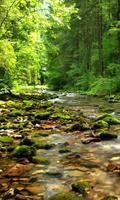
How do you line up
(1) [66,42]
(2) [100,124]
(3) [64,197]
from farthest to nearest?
(1) [66,42], (2) [100,124], (3) [64,197]

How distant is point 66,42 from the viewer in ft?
140

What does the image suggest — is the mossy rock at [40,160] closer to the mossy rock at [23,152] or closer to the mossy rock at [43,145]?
the mossy rock at [23,152]

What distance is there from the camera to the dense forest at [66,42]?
21.2m

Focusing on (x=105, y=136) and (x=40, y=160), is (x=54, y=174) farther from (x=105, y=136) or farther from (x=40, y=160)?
(x=105, y=136)

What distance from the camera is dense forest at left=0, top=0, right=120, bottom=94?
21.2 meters

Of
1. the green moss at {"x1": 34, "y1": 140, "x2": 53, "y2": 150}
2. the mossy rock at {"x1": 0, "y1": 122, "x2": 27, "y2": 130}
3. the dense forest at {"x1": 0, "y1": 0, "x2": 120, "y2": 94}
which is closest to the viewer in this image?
the green moss at {"x1": 34, "y1": 140, "x2": 53, "y2": 150}

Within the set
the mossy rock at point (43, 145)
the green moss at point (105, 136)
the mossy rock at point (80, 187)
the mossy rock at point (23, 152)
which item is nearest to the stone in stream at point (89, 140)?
the green moss at point (105, 136)

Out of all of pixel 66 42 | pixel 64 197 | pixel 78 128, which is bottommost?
pixel 78 128

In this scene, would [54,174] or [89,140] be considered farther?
[89,140]

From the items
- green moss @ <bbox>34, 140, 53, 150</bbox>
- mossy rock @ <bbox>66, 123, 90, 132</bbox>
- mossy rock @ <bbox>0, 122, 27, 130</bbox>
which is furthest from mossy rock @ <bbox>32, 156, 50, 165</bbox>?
mossy rock @ <bbox>0, 122, 27, 130</bbox>

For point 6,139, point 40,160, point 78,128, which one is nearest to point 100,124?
point 78,128

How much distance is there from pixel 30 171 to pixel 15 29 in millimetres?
19970

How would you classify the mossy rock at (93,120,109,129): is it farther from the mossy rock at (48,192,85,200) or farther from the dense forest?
the dense forest

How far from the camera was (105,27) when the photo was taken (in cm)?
3884
